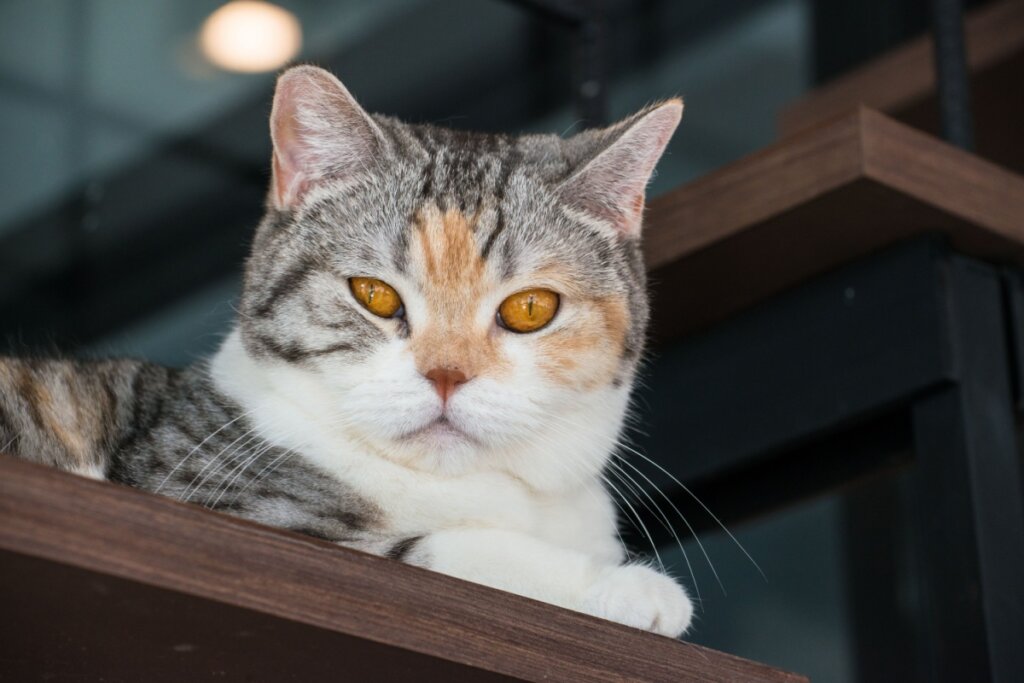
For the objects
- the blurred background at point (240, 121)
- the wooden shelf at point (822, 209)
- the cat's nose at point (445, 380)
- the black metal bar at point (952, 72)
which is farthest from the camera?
the blurred background at point (240, 121)

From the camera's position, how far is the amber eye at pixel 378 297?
1.69m

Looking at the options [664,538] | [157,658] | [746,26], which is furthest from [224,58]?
[157,658]

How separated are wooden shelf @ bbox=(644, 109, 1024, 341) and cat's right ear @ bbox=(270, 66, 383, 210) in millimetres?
542

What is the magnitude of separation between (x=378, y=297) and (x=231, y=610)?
2.01ft

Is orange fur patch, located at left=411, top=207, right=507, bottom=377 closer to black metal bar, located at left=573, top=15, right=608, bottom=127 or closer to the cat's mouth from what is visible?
the cat's mouth

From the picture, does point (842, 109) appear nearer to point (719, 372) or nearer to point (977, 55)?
point (977, 55)

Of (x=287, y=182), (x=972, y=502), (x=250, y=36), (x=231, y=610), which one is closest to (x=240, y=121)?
(x=250, y=36)

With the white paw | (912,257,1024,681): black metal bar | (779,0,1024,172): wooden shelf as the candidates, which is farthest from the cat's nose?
(779,0,1024,172): wooden shelf

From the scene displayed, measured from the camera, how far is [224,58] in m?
3.40

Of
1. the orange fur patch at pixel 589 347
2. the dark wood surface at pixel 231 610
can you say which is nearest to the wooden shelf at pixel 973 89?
the orange fur patch at pixel 589 347

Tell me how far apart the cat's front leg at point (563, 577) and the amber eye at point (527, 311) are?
0.28 meters

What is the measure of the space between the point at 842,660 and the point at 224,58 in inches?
82.3

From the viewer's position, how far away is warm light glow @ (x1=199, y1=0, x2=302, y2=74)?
3.40m

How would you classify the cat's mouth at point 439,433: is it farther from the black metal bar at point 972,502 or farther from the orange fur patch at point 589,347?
the black metal bar at point 972,502
